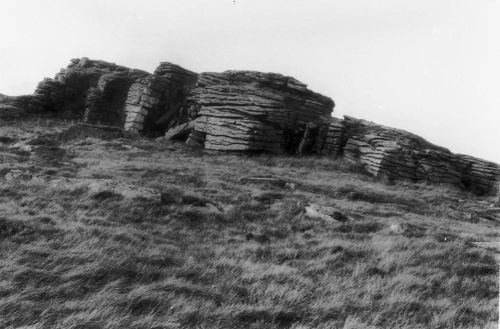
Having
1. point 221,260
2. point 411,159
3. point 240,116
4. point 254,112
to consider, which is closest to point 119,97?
point 240,116

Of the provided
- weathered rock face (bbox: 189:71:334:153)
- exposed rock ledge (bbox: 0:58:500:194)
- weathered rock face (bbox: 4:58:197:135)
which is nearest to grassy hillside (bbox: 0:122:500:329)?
exposed rock ledge (bbox: 0:58:500:194)

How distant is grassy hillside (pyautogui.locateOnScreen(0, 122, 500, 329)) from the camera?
7414 millimetres

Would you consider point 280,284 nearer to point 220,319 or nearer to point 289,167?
point 220,319

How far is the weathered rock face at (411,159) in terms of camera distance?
37156 mm

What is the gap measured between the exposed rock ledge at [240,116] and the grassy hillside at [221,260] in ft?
50.1

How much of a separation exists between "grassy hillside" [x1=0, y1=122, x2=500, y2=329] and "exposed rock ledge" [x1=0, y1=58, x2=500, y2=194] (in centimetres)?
1526

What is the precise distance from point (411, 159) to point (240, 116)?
734 inches

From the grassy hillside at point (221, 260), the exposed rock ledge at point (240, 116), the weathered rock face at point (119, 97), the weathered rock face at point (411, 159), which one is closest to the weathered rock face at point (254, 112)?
the exposed rock ledge at point (240, 116)

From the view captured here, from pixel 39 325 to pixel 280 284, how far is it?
5576 mm

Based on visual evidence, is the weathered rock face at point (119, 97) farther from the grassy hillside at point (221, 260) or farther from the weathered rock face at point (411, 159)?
the grassy hillside at point (221, 260)

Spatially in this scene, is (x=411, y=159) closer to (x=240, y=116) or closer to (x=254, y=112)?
(x=254, y=112)

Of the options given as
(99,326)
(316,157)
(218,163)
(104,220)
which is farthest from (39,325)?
(316,157)

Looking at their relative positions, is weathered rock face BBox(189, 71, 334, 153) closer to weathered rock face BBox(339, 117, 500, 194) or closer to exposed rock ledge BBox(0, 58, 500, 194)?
exposed rock ledge BBox(0, 58, 500, 194)

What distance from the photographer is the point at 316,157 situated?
40812 millimetres
